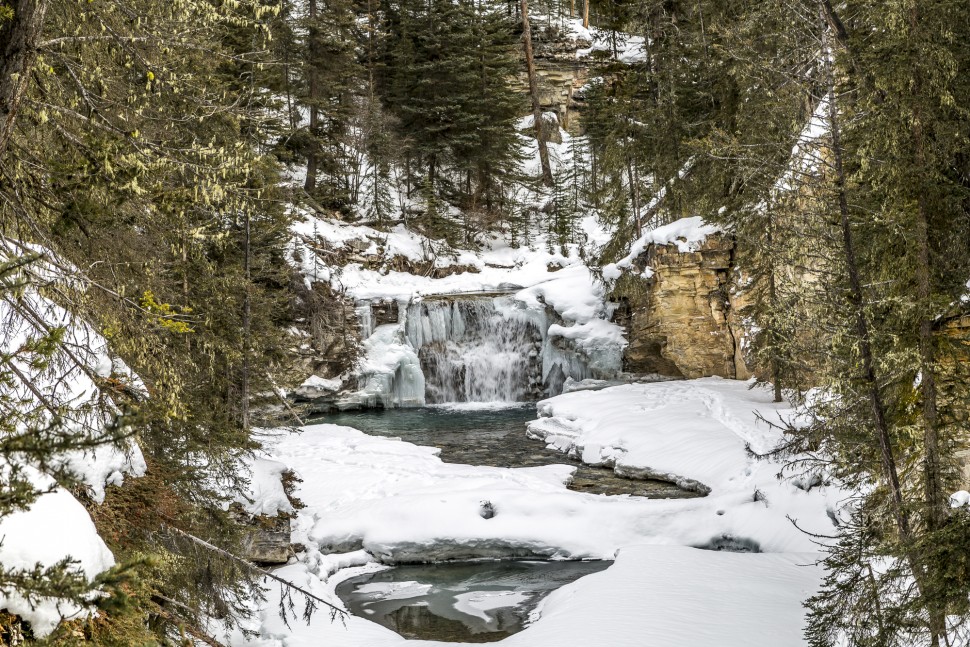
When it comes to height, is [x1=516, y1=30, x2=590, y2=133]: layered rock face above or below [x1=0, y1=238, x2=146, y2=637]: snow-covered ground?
above

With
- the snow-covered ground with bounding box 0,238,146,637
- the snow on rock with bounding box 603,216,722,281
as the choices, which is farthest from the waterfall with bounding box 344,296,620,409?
the snow-covered ground with bounding box 0,238,146,637

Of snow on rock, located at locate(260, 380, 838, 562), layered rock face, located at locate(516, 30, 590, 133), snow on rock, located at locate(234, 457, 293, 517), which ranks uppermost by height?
layered rock face, located at locate(516, 30, 590, 133)

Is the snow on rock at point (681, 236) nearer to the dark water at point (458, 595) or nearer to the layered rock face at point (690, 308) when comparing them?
the layered rock face at point (690, 308)

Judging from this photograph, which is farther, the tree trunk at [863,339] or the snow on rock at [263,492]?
the snow on rock at [263,492]

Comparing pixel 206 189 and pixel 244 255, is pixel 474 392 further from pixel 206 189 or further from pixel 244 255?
pixel 206 189

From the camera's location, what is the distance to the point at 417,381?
21.5m

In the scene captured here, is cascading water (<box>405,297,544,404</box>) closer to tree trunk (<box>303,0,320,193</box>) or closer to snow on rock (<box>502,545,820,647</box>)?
tree trunk (<box>303,0,320,193</box>)

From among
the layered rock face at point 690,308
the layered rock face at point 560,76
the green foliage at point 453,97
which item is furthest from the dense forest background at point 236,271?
the layered rock face at point 560,76

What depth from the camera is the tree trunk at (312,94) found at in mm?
24531

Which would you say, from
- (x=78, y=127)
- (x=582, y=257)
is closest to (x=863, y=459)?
(x=78, y=127)

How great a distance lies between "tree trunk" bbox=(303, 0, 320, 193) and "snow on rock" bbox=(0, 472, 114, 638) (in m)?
22.4

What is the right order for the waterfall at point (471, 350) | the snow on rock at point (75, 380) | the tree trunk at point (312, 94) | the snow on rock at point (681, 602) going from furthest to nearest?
the tree trunk at point (312, 94) < the waterfall at point (471, 350) < the snow on rock at point (681, 602) < the snow on rock at point (75, 380)

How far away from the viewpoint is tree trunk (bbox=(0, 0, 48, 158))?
3680 millimetres

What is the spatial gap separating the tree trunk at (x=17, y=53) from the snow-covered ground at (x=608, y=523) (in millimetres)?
5468
